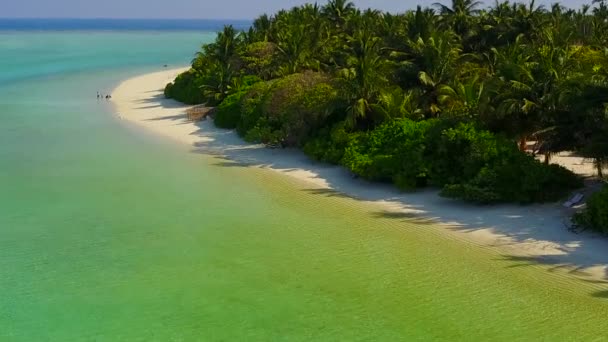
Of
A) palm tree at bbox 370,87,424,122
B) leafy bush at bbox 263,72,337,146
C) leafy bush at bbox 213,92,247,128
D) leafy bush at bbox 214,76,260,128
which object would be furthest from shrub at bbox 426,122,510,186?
leafy bush at bbox 213,92,247,128

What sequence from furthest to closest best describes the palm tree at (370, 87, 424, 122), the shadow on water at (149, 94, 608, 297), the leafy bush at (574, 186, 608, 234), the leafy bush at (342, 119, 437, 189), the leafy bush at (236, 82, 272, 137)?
the leafy bush at (236, 82, 272, 137) → the palm tree at (370, 87, 424, 122) → the leafy bush at (342, 119, 437, 189) → the leafy bush at (574, 186, 608, 234) → the shadow on water at (149, 94, 608, 297)

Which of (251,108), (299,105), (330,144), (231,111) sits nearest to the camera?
(330,144)

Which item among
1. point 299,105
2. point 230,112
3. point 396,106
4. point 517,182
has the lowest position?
point 517,182

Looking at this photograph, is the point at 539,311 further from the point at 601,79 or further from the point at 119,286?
the point at 119,286

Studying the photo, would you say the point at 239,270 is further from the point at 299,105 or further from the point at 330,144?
the point at 299,105

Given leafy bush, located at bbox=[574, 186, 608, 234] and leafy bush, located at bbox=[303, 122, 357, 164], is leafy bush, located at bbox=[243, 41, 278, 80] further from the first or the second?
leafy bush, located at bbox=[574, 186, 608, 234]

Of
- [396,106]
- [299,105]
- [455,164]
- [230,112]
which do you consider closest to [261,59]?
[230,112]

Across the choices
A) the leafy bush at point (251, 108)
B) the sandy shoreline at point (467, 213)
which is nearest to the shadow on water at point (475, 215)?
the sandy shoreline at point (467, 213)
